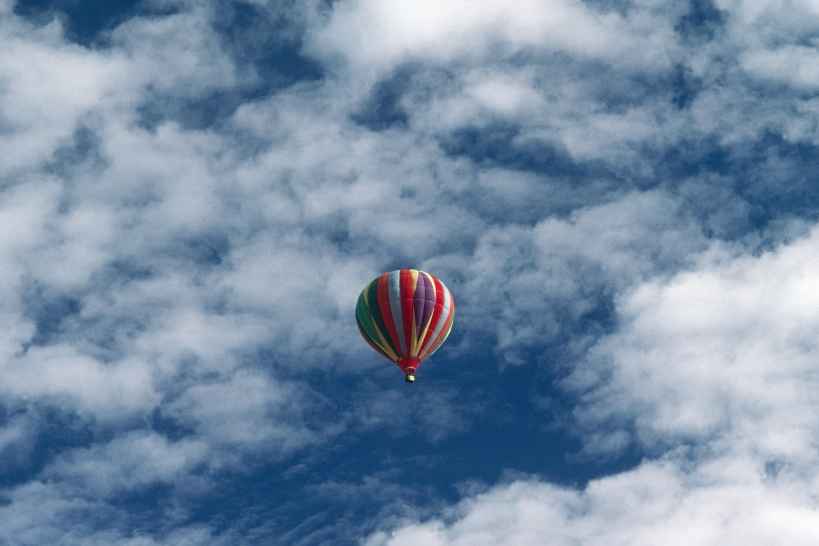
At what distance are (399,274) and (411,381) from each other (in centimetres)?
948

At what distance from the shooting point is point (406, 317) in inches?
4715

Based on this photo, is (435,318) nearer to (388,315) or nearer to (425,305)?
(425,305)

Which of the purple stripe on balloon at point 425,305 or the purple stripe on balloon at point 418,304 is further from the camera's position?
the purple stripe on balloon at point 425,305

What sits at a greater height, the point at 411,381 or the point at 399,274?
the point at 399,274

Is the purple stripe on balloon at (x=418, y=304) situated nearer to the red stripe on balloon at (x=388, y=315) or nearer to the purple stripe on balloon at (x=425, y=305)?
the purple stripe on balloon at (x=425, y=305)

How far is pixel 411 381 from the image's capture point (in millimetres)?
119688

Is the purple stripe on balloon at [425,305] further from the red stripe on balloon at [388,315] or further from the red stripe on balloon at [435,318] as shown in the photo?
the red stripe on balloon at [388,315]

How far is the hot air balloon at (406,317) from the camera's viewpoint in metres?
120

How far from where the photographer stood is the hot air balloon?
120 metres

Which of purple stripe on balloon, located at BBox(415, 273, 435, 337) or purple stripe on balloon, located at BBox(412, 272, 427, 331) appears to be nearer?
purple stripe on balloon, located at BBox(412, 272, 427, 331)

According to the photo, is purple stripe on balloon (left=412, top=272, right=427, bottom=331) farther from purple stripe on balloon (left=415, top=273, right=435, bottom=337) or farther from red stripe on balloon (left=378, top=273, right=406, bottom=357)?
red stripe on balloon (left=378, top=273, right=406, bottom=357)

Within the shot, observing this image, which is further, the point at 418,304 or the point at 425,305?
the point at 425,305

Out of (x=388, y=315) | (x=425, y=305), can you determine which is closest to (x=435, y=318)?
(x=425, y=305)

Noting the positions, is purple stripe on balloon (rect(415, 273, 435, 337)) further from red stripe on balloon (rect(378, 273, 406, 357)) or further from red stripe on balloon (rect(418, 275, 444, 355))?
red stripe on balloon (rect(378, 273, 406, 357))
